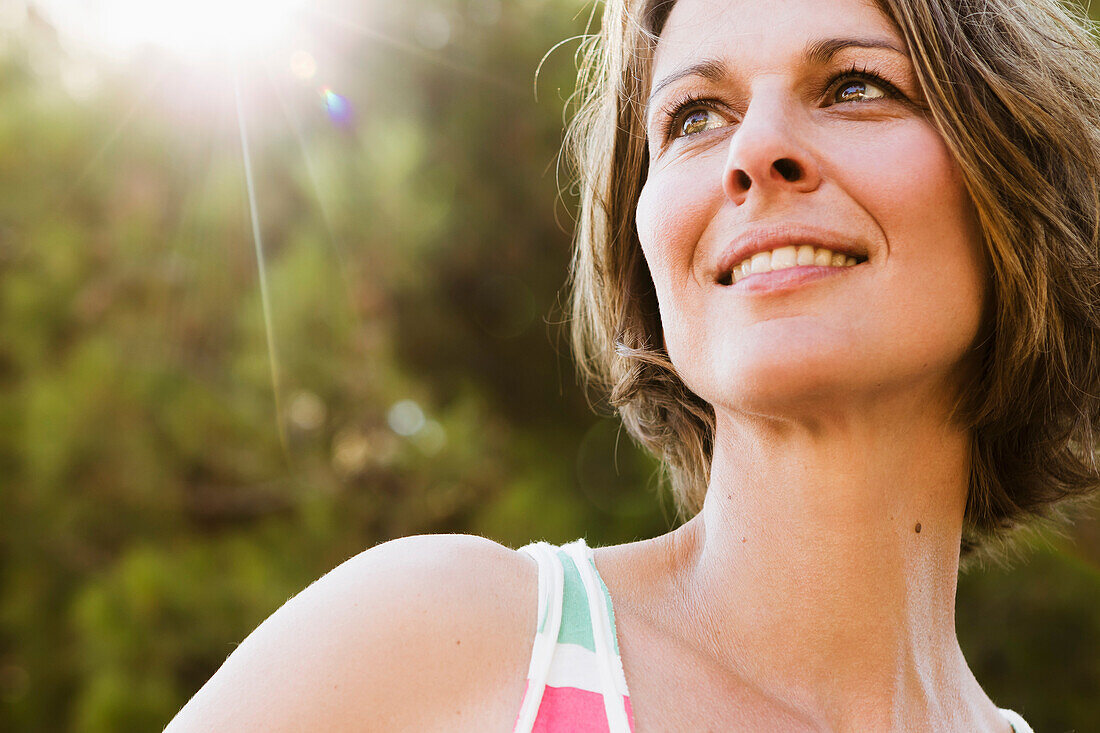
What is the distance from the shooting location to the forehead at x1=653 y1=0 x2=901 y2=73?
59.1 inches

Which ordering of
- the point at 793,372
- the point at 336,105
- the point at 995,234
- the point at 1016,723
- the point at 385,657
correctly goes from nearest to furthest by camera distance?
the point at 385,657 → the point at 793,372 → the point at 995,234 → the point at 1016,723 → the point at 336,105

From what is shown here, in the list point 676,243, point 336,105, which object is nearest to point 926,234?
point 676,243

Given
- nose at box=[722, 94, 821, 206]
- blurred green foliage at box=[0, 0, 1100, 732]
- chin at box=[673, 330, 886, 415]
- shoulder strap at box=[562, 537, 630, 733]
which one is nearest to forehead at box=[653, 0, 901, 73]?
nose at box=[722, 94, 821, 206]

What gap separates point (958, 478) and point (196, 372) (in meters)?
3.47

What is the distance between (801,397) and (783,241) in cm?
24

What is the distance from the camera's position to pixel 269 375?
4199 millimetres

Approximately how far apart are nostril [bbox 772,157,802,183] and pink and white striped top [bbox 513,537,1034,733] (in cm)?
67

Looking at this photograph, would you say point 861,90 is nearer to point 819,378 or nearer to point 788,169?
point 788,169

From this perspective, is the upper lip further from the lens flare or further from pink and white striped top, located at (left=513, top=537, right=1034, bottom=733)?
the lens flare

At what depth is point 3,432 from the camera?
14.0ft

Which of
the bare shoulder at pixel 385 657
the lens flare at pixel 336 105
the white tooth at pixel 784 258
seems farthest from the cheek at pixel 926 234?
the lens flare at pixel 336 105

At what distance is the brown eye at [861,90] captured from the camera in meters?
1.51

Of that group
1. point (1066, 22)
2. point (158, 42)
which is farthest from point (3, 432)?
point (1066, 22)

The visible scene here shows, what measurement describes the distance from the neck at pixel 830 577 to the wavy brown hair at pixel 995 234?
289mm
